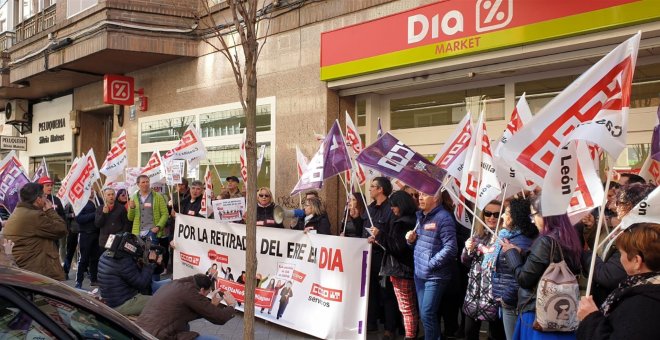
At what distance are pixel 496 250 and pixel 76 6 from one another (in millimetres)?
12785

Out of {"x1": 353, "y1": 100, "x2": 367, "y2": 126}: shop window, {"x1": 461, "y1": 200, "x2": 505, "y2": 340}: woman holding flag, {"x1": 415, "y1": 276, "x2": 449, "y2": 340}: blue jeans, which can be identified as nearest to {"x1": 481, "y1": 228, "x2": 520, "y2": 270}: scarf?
{"x1": 461, "y1": 200, "x2": 505, "y2": 340}: woman holding flag

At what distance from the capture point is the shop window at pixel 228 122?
38.4ft

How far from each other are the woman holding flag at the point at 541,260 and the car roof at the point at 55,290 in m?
2.84

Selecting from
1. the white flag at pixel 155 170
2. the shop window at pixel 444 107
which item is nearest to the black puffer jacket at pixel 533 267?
Result: the shop window at pixel 444 107

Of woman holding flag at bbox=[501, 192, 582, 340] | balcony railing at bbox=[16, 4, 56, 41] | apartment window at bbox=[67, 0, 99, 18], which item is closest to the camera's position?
woman holding flag at bbox=[501, 192, 582, 340]

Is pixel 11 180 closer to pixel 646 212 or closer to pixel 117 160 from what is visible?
pixel 117 160

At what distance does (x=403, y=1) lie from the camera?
909 cm

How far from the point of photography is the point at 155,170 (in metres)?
11.0

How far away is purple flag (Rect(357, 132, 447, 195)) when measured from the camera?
5906 millimetres

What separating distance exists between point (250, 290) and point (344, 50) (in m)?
5.83

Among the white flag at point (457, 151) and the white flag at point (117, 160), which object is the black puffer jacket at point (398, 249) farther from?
the white flag at point (117, 160)

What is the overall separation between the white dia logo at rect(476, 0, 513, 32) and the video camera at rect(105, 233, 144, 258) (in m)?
4.89

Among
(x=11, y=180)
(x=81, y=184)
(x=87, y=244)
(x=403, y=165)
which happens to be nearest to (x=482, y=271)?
(x=403, y=165)

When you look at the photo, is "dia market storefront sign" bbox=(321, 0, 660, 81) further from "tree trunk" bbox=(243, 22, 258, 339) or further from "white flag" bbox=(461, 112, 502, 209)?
"tree trunk" bbox=(243, 22, 258, 339)
